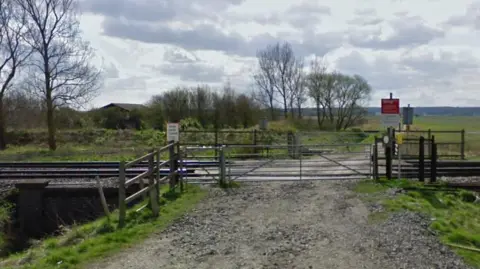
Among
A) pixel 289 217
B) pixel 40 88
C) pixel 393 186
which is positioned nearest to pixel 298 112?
pixel 40 88

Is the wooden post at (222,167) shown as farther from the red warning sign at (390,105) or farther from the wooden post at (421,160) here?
the wooden post at (421,160)

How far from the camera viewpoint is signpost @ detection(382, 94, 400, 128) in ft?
43.5

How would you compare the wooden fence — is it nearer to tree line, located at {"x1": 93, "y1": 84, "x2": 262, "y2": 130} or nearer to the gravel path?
the gravel path

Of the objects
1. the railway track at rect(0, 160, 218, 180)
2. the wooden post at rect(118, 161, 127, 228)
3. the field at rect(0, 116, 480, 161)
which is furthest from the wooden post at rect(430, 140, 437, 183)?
the field at rect(0, 116, 480, 161)

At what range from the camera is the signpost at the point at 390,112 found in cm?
1327

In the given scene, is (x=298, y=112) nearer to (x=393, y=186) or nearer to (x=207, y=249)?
(x=393, y=186)

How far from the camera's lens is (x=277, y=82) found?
57.3 metres

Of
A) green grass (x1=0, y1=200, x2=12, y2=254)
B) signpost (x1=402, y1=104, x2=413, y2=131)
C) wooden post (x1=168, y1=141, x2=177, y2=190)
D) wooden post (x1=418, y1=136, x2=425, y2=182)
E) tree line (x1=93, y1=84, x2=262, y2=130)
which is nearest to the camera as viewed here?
green grass (x1=0, y1=200, x2=12, y2=254)

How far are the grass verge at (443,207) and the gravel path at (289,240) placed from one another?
11.9 inches

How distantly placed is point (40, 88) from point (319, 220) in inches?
1065

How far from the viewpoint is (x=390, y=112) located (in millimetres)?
13312

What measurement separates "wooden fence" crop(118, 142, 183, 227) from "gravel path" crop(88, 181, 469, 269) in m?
1.10

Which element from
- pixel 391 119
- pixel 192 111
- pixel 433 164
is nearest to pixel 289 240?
pixel 391 119

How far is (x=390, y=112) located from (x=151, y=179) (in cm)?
760
